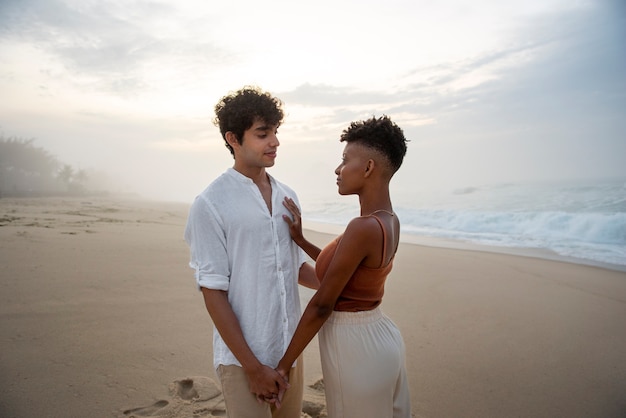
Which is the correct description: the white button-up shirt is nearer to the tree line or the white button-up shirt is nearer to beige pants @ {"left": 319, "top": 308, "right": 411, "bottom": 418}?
beige pants @ {"left": 319, "top": 308, "right": 411, "bottom": 418}

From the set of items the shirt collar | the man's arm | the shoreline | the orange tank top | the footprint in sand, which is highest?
the shirt collar

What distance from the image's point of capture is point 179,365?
162 inches

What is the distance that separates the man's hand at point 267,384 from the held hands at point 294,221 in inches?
28.7

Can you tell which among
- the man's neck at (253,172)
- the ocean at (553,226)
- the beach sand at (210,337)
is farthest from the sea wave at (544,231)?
the man's neck at (253,172)

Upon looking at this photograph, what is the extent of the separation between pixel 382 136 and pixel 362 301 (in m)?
0.83

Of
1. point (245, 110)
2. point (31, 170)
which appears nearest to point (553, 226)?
point (245, 110)

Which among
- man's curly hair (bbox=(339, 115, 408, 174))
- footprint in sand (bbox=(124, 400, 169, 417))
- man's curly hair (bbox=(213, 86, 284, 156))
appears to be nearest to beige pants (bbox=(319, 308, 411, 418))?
man's curly hair (bbox=(339, 115, 408, 174))

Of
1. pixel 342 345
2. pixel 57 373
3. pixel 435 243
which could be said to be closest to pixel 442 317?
pixel 342 345

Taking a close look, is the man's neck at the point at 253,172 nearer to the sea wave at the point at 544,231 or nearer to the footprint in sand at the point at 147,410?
the footprint in sand at the point at 147,410

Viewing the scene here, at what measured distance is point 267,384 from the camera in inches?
74.7

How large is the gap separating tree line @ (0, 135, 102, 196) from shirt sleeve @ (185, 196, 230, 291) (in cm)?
4307

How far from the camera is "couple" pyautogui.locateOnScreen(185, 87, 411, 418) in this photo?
1848 millimetres

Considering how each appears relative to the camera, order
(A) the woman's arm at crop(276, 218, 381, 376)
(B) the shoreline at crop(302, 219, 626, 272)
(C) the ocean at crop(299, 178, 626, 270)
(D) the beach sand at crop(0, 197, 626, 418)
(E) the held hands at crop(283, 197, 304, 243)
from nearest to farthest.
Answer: (A) the woman's arm at crop(276, 218, 381, 376), (E) the held hands at crop(283, 197, 304, 243), (D) the beach sand at crop(0, 197, 626, 418), (B) the shoreline at crop(302, 219, 626, 272), (C) the ocean at crop(299, 178, 626, 270)

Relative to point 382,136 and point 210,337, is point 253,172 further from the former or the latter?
point 210,337
